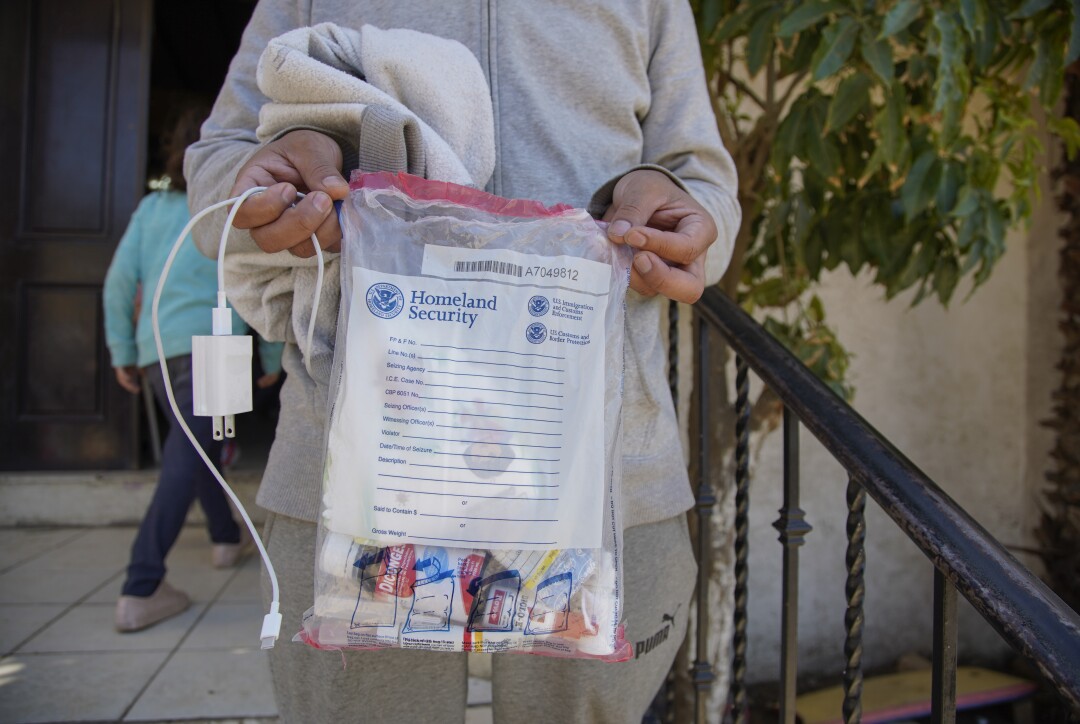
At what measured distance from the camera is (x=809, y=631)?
3.62m

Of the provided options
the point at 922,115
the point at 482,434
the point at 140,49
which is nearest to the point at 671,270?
the point at 482,434

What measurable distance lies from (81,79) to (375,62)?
142 inches

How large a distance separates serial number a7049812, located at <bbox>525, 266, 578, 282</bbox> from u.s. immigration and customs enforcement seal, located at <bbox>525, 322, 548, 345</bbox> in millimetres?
53

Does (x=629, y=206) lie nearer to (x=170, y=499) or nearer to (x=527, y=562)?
(x=527, y=562)

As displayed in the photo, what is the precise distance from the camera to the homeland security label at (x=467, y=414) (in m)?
0.71

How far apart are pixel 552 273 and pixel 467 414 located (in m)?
0.17

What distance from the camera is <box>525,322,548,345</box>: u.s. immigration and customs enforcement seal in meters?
0.74

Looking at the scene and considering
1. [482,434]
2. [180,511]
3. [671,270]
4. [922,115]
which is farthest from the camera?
[180,511]

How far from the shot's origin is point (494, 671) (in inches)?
39.4

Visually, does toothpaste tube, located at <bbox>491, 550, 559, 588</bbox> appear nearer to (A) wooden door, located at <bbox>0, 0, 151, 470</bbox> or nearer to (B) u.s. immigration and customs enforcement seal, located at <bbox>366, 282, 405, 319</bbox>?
(B) u.s. immigration and customs enforcement seal, located at <bbox>366, 282, 405, 319</bbox>

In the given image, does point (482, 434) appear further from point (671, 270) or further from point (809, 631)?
point (809, 631)

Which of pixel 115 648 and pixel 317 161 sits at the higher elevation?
pixel 317 161

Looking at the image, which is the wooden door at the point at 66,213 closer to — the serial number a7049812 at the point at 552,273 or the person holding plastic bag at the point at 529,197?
the person holding plastic bag at the point at 529,197

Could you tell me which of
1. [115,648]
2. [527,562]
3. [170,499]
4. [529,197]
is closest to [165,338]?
[170,499]
